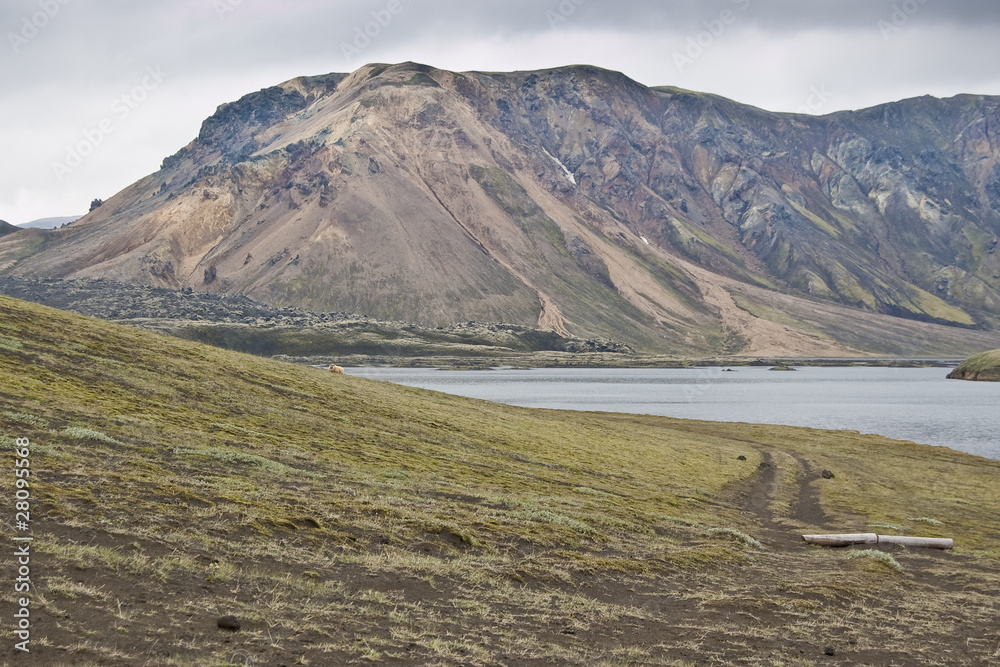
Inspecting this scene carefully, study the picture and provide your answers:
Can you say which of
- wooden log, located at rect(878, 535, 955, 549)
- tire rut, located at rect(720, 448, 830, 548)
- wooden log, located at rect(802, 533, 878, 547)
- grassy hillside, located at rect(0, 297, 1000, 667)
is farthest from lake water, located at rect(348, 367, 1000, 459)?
grassy hillside, located at rect(0, 297, 1000, 667)

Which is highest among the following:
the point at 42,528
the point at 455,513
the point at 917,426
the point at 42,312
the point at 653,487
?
the point at 42,312

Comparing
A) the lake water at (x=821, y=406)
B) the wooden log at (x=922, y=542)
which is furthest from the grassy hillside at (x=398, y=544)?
the lake water at (x=821, y=406)

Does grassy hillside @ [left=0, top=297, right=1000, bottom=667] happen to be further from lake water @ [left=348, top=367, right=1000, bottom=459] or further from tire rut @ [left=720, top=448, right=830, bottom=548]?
lake water @ [left=348, top=367, right=1000, bottom=459]

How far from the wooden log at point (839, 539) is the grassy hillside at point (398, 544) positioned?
1.32 m

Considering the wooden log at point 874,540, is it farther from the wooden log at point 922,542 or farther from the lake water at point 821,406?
the lake water at point 821,406

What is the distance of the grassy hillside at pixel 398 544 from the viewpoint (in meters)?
18.2

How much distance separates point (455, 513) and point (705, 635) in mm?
11984

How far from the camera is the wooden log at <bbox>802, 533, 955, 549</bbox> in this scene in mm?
36906

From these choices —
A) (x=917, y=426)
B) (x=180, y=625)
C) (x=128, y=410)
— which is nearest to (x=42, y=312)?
(x=128, y=410)

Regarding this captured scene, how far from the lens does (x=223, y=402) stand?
4684 centimetres

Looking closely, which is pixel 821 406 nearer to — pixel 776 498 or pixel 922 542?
pixel 776 498

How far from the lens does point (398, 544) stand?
2591 cm

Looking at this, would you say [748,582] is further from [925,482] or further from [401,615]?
[925,482]

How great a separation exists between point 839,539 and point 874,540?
2.27 metres
